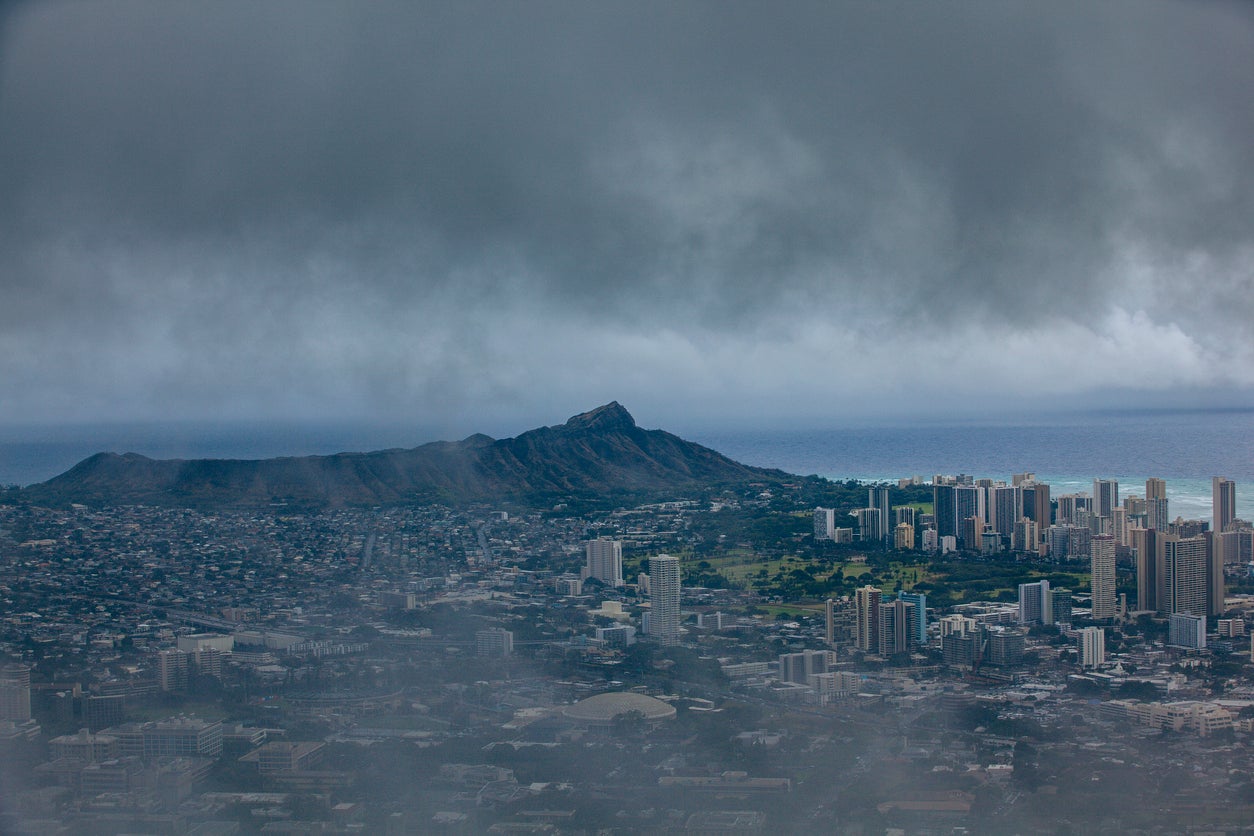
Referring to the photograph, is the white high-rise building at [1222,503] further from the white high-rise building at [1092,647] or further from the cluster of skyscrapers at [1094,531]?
the white high-rise building at [1092,647]

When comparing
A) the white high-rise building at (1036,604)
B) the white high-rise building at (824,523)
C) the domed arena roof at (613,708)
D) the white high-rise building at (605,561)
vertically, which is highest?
the white high-rise building at (824,523)

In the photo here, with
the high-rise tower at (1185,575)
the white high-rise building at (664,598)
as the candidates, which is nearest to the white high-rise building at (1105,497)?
the high-rise tower at (1185,575)

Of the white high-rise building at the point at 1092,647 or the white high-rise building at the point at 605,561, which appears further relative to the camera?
the white high-rise building at the point at 605,561

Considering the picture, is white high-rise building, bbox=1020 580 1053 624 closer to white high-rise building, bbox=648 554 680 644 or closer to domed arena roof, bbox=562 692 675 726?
white high-rise building, bbox=648 554 680 644

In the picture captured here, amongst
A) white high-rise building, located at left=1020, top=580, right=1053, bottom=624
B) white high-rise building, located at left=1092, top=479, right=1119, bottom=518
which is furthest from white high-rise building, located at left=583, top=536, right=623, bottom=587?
white high-rise building, located at left=1092, top=479, right=1119, bottom=518

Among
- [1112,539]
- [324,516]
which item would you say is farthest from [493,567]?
[1112,539]

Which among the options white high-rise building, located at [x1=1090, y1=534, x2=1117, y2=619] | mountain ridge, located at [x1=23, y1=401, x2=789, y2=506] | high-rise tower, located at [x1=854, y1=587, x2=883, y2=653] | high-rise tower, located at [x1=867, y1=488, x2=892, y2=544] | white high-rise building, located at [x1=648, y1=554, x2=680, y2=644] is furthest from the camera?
high-rise tower, located at [x1=867, y1=488, x2=892, y2=544]

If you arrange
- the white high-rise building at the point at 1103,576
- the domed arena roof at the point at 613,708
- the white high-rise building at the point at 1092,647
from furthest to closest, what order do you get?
the white high-rise building at the point at 1103,576 → the white high-rise building at the point at 1092,647 → the domed arena roof at the point at 613,708
